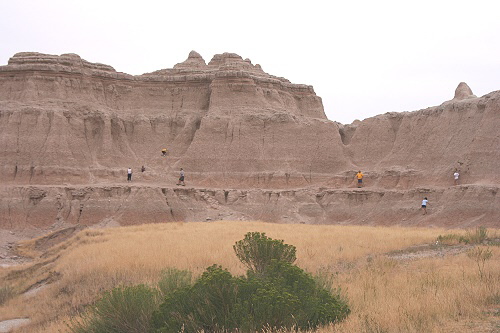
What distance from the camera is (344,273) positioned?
45.2 ft

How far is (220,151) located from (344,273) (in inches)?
1353

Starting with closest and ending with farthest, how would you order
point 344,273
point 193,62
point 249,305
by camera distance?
point 249,305, point 344,273, point 193,62

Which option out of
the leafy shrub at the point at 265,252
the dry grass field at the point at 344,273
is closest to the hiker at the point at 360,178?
the dry grass field at the point at 344,273

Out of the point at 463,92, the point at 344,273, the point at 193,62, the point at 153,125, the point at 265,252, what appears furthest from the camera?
the point at 193,62

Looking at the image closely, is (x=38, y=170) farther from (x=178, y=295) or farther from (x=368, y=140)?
(x=178, y=295)

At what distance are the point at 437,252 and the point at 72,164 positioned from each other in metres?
35.3

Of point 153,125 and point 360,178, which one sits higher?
point 153,125

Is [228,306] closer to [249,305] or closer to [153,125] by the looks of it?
[249,305]

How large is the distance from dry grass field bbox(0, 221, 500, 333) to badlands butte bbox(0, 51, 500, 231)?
14347 mm

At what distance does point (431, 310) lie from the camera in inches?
326

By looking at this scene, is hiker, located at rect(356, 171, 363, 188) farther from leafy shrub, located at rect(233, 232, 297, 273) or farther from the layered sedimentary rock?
leafy shrub, located at rect(233, 232, 297, 273)

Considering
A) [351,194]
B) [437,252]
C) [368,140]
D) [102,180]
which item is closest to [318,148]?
[368,140]

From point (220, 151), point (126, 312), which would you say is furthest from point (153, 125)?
point (126, 312)

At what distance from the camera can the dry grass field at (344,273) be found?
27.0ft
